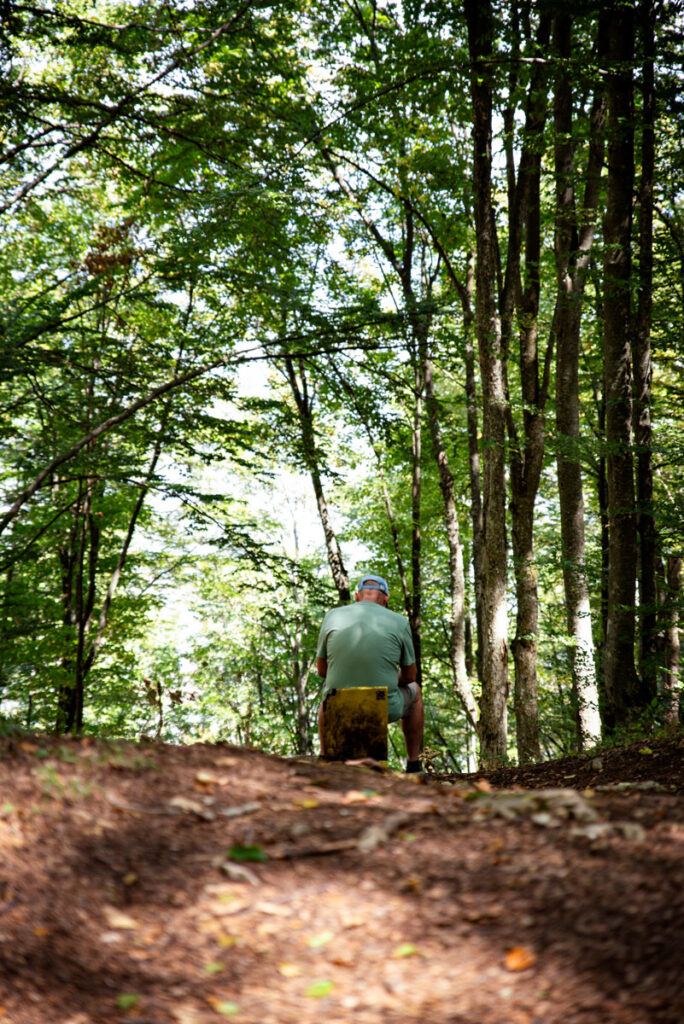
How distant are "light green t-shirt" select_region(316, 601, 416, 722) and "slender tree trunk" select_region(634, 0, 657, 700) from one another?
382 centimetres

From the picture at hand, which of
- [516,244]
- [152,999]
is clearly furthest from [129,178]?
Answer: [152,999]

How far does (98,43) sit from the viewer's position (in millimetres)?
7125

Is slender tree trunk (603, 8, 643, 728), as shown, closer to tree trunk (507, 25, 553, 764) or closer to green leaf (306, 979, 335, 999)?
tree trunk (507, 25, 553, 764)

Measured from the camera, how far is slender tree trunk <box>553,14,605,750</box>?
973 centimetres

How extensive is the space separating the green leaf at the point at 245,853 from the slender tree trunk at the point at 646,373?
21.0ft

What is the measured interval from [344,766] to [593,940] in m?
2.23

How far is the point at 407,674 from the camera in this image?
534 cm

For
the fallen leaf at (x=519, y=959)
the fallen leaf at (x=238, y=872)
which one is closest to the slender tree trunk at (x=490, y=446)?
the fallen leaf at (x=238, y=872)

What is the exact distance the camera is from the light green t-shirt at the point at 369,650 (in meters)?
5.04

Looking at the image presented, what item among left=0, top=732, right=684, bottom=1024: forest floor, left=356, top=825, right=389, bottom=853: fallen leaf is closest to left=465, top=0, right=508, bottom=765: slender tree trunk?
left=0, top=732, right=684, bottom=1024: forest floor

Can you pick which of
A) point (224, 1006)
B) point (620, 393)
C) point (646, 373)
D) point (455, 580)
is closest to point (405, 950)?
point (224, 1006)

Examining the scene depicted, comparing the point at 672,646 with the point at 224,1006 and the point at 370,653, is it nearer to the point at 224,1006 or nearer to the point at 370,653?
the point at 370,653

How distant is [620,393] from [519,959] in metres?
7.41

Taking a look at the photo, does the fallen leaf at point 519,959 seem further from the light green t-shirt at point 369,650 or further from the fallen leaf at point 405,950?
the light green t-shirt at point 369,650
